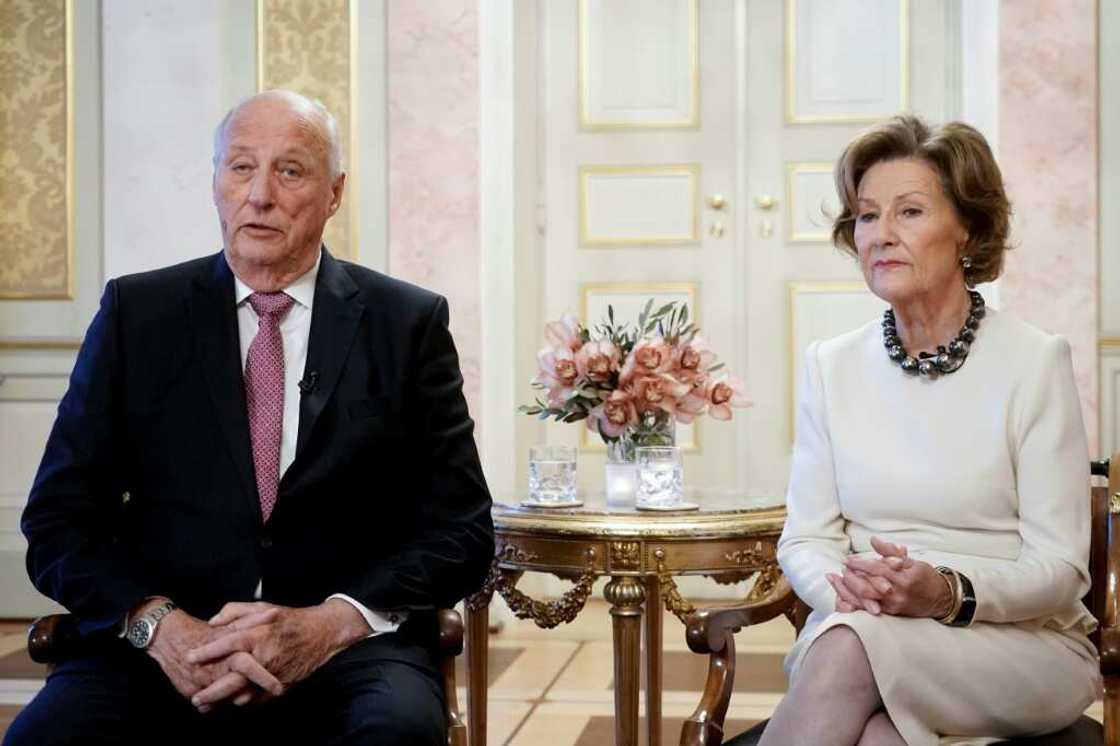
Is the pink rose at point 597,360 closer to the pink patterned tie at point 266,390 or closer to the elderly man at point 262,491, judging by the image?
the elderly man at point 262,491

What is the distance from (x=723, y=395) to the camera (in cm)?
335

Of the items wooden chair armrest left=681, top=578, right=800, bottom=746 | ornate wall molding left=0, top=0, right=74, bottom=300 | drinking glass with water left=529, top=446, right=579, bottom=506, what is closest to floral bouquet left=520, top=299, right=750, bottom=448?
drinking glass with water left=529, top=446, right=579, bottom=506

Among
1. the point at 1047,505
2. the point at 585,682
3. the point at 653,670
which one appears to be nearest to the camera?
the point at 1047,505

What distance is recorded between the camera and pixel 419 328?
2566mm

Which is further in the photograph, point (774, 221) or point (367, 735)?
point (774, 221)

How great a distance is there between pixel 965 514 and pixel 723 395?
1.05 meters

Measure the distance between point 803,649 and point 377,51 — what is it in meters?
4.00

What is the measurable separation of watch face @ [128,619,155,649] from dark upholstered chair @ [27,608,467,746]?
117 millimetres

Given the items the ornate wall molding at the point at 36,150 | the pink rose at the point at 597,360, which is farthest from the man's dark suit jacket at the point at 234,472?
the ornate wall molding at the point at 36,150

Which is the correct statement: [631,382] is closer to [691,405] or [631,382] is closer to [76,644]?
[691,405]

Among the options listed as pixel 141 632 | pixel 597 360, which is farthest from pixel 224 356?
pixel 597 360

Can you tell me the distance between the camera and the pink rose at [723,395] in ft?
11.0

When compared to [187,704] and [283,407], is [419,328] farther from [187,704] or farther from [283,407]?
[187,704]

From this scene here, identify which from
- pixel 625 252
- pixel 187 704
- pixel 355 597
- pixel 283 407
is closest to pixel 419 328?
pixel 283 407
